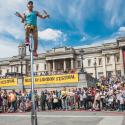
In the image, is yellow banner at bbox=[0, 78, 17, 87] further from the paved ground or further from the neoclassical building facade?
the neoclassical building facade

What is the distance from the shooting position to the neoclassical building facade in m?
88.9

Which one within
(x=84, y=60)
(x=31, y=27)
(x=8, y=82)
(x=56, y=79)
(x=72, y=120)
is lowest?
(x=72, y=120)

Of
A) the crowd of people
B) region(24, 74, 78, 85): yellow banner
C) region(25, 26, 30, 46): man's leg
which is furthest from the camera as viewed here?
region(24, 74, 78, 85): yellow banner

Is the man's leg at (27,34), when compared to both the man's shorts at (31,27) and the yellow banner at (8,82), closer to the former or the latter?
the man's shorts at (31,27)

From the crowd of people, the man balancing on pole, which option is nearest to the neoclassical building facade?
the crowd of people

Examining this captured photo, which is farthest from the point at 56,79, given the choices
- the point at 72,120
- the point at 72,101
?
the point at 72,120

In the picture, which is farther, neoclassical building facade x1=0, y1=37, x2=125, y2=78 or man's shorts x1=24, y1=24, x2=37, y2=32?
neoclassical building facade x1=0, y1=37, x2=125, y2=78

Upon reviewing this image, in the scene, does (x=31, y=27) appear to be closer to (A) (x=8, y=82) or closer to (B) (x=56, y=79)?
(B) (x=56, y=79)

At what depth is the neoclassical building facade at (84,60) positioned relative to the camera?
88875mm

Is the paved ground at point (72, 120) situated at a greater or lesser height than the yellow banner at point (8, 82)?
lesser

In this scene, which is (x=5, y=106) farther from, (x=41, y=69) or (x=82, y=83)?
(x=41, y=69)

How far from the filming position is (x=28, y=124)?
11359 millimetres

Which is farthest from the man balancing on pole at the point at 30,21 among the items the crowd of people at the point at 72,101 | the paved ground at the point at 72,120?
the crowd of people at the point at 72,101

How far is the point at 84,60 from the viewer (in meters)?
96.3
